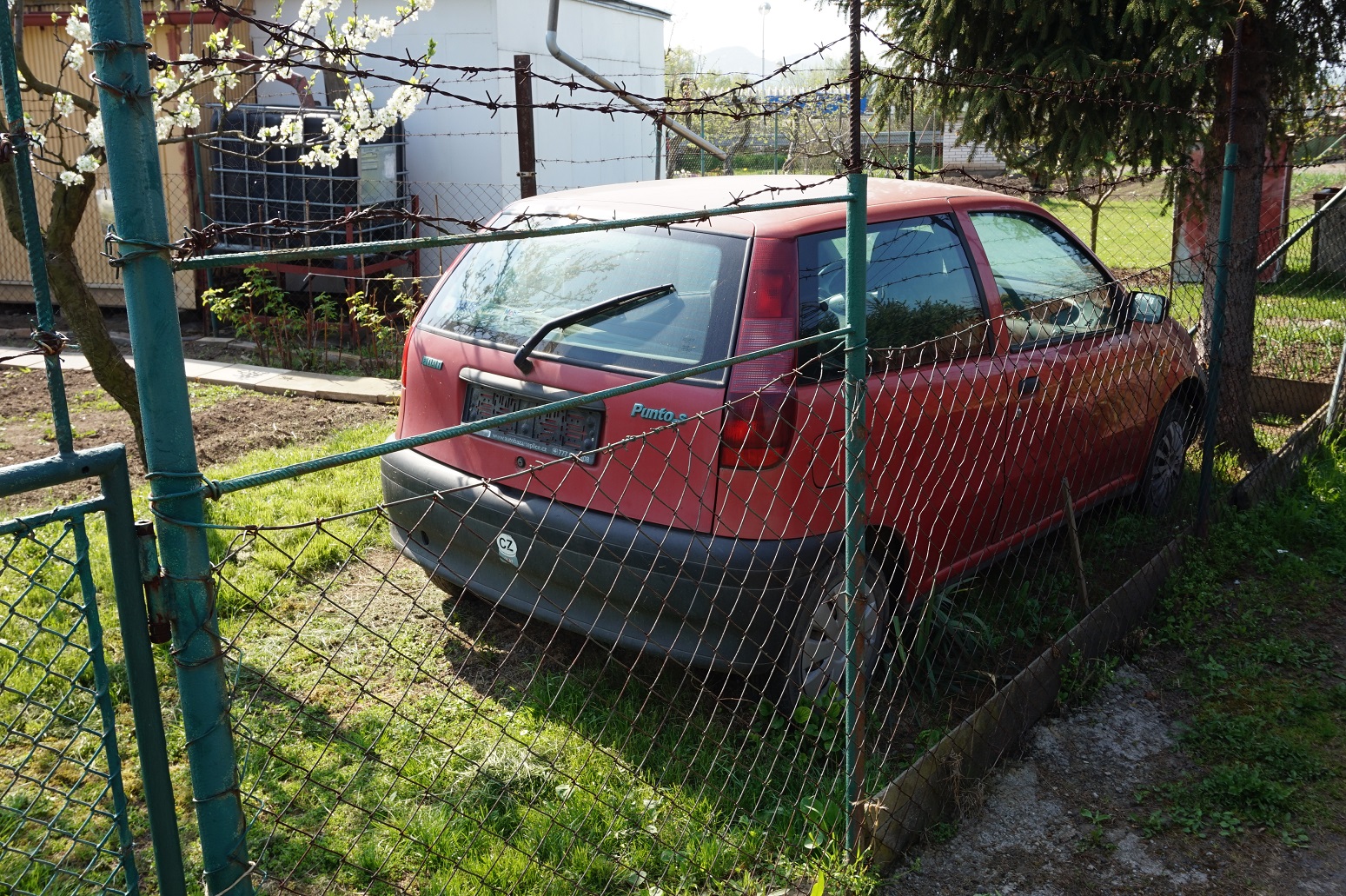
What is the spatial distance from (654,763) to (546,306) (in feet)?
5.05

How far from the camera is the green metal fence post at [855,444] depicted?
270 centimetres

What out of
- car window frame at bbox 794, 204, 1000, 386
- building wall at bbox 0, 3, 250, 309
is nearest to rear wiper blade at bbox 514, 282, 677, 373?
car window frame at bbox 794, 204, 1000, 386

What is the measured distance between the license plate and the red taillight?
1.56 ft

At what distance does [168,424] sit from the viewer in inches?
59.6

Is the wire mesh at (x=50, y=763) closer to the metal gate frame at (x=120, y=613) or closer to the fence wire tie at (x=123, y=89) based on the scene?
the metal gate frame at (x=120, y=613)

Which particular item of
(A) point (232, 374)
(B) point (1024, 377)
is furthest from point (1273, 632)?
(A) point (232, 374)

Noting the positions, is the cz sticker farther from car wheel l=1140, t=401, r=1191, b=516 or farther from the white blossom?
the white blossom

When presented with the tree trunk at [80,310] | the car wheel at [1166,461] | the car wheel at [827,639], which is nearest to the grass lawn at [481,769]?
the car wheel at [827,639]

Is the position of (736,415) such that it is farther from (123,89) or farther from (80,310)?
(80,310)

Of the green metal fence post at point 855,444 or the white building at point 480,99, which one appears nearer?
the green metal fence post at point 855,444

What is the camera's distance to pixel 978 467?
13.2 feet

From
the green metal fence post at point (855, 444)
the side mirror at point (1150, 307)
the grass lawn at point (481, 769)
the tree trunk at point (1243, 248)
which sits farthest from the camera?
the tree trunk at point (1243, 248)

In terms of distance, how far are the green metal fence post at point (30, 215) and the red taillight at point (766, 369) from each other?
1.91m

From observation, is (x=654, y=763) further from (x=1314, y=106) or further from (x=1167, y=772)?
(x=1314, y=106)
